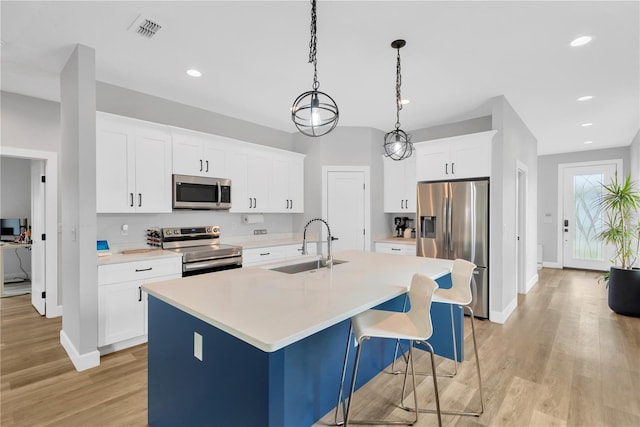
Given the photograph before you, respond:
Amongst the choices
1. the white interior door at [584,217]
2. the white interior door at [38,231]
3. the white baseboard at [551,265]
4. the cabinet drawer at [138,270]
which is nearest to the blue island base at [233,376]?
the cabinet drawer at [138,270]

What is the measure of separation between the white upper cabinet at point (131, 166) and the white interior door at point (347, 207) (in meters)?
2.41

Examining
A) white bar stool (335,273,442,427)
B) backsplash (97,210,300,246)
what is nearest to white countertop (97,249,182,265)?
backsplash (97,210,300,246)

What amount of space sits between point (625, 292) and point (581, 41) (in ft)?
10.9

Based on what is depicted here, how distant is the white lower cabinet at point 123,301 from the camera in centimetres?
284

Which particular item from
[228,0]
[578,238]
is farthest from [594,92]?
[578,238]

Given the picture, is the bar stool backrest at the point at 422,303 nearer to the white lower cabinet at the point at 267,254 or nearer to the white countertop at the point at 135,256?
the white lower cabinet at the point at 267,254

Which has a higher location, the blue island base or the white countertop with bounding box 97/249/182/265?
the white countertop with bounding box 97/249/182/265

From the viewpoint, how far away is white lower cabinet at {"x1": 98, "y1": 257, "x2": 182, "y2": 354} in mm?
2844

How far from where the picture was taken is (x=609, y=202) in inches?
175

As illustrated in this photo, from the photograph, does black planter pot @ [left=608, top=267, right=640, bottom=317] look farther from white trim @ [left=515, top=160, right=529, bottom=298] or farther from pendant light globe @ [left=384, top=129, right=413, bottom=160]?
pendant light globe @ [left=384, top=129, right=413, bottom=160]

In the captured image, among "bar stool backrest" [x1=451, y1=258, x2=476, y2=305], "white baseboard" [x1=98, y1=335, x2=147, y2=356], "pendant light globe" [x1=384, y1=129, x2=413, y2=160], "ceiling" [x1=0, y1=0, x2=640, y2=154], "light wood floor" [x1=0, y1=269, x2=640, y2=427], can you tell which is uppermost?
"ceiling" [x1=0, y1=0, x2=640, y2=154]

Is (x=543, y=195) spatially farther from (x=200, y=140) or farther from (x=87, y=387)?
(x=87, y=387)

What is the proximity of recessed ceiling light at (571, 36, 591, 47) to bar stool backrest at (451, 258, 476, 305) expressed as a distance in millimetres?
1998

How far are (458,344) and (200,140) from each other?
3544mm
